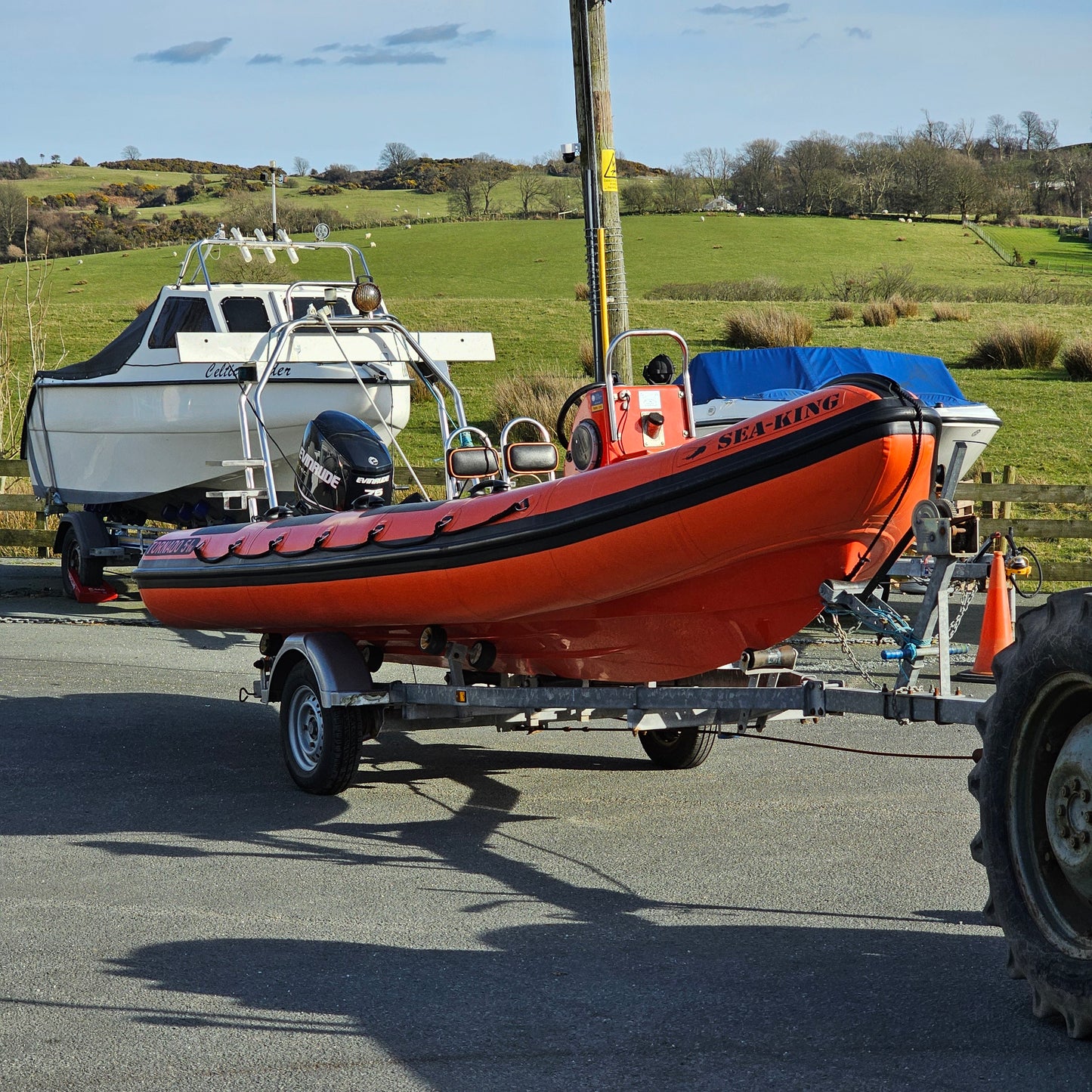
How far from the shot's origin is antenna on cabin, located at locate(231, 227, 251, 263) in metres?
14.6

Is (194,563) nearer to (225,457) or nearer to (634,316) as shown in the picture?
(225,457)

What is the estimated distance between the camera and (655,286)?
170ft

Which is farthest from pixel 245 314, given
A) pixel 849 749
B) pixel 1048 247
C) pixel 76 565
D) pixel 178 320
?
pixel 1048 247

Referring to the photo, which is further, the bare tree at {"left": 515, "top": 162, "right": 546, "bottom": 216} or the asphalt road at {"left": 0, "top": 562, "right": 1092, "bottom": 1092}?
the bare tree at {"left": 515, "top": 162, "right": 546, "bottom": 216}

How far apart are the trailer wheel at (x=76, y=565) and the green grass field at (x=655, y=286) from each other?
5234 millimetres

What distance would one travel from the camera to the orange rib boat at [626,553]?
15.2ft

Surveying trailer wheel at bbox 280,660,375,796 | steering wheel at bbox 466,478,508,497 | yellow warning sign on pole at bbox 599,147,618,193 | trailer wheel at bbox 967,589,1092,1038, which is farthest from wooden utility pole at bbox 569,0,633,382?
trailer wheel at bbox 967,589,1092,1038

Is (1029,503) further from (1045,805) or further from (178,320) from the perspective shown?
(1045,805)

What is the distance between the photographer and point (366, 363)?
1327 centimetres

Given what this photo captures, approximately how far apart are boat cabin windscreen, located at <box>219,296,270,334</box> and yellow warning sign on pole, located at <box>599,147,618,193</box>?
3.65 meters

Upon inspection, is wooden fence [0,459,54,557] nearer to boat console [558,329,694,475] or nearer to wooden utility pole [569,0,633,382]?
wooden utility pole [569,0,633,382]

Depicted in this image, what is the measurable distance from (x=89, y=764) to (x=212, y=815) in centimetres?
128

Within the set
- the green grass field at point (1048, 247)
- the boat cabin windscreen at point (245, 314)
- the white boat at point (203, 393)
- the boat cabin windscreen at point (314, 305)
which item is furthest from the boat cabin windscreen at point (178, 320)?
the green grass field at point (1048, 247)

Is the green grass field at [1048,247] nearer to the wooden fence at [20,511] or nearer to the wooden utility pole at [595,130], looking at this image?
the wooden utility pole at [595,130]
